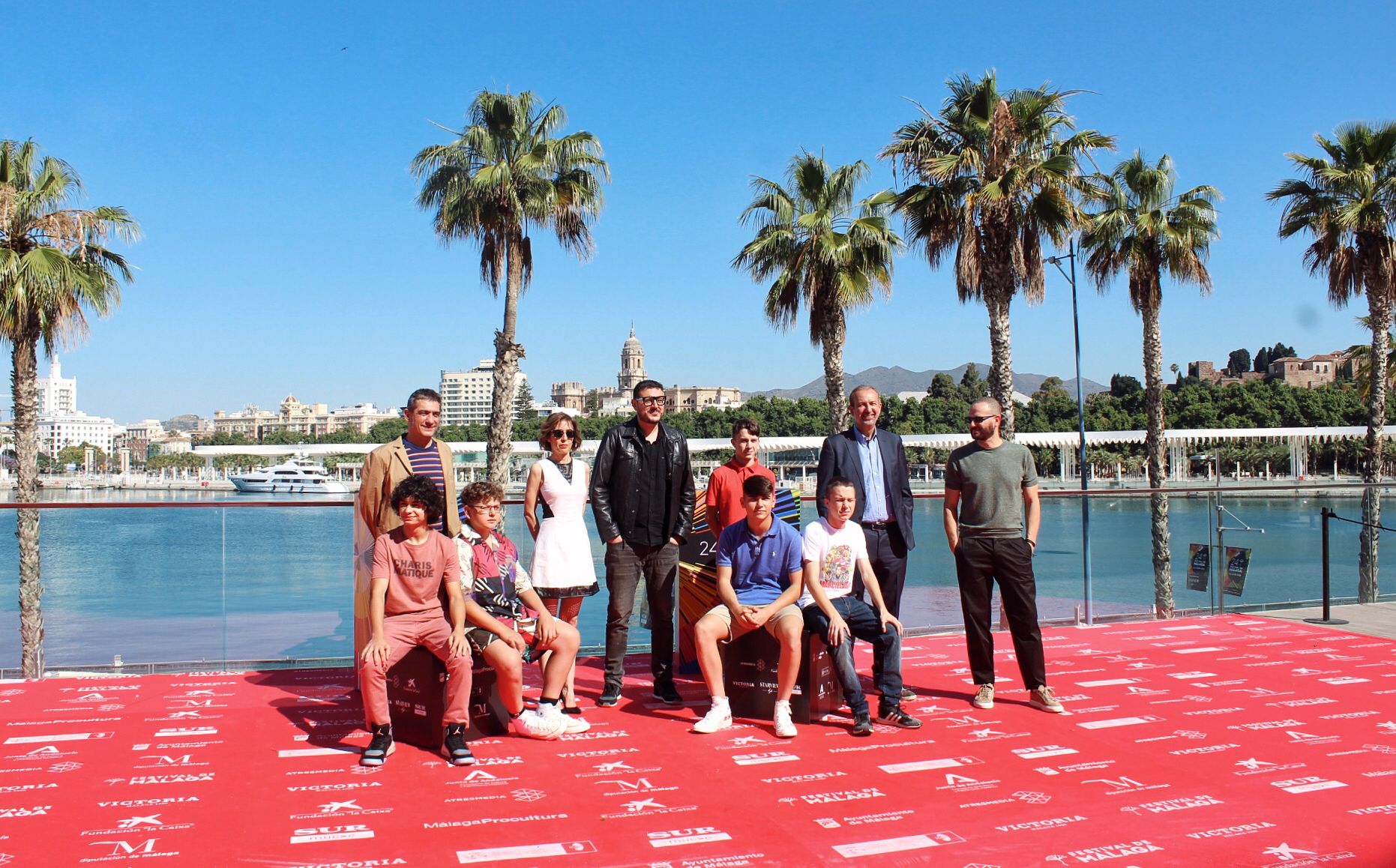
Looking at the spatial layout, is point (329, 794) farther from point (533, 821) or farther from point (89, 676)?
point (89, 676)

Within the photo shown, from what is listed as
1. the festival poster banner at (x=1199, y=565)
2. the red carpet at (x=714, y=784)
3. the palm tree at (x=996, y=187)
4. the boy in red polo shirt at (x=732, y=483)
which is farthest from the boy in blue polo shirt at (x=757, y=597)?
the palm tree at (x=996, y=187)

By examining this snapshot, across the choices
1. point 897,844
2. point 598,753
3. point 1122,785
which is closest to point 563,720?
point 598,753

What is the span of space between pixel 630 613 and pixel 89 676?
3441mm

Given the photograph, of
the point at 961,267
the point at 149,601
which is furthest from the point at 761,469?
the point at 961,267

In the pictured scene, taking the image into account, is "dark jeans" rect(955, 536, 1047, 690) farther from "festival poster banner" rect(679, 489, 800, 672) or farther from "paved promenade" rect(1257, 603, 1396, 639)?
"paved promenade" rect(1257, 603, 1396, 639)

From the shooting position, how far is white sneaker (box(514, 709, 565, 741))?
437 centimetres

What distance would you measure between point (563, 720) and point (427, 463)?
4.57ft

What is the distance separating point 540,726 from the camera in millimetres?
4371

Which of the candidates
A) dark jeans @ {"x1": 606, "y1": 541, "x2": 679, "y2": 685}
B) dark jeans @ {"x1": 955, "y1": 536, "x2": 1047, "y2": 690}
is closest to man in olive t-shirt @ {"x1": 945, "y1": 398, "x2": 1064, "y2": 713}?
dark jeans @ {"x1": 955, "y1": 536, "x2": 1047, "y2": 690}

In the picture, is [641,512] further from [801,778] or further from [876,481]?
[801,778]

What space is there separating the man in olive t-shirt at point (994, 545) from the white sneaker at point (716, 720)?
4.61ft

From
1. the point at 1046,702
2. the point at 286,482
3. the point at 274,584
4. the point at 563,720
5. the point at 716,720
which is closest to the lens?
the point at 563,720

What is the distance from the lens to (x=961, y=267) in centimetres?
1361

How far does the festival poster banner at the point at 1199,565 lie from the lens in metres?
9.30
